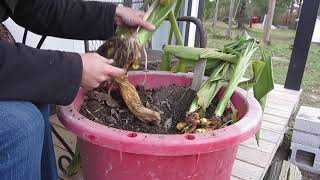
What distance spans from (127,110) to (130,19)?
0.82 feet

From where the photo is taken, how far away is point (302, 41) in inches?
87.2

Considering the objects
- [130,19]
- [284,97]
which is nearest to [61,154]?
[130,19]

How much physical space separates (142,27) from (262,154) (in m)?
0.84

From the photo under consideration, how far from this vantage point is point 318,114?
1.88 metres

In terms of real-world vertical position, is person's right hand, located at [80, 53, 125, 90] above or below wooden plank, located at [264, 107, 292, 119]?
above

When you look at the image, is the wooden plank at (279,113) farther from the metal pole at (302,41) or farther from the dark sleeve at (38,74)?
the dark sleeve at (38,74)

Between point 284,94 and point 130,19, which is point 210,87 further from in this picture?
point 284,94

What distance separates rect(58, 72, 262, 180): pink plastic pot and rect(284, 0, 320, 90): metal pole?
1471 mm

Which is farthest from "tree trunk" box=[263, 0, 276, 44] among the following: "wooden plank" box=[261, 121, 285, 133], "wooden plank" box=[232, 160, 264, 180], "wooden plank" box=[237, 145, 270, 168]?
"wooden plank" box=[232, 160, 264, 180]

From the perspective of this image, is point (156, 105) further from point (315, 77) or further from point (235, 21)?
point (235, 21)

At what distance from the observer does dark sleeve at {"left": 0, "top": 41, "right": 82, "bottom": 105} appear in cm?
66

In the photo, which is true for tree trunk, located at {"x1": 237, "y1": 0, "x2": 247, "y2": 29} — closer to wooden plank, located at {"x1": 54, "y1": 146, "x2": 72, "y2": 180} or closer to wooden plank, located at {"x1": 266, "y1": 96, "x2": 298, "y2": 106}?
wooden plank, located at {"x1": 266, "y1": 96, "x2": 298, "y2": 106}

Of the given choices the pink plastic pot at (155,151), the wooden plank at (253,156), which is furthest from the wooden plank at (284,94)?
the pink plastic pot at (155,151)

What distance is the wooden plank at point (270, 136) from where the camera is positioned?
1.64 m
